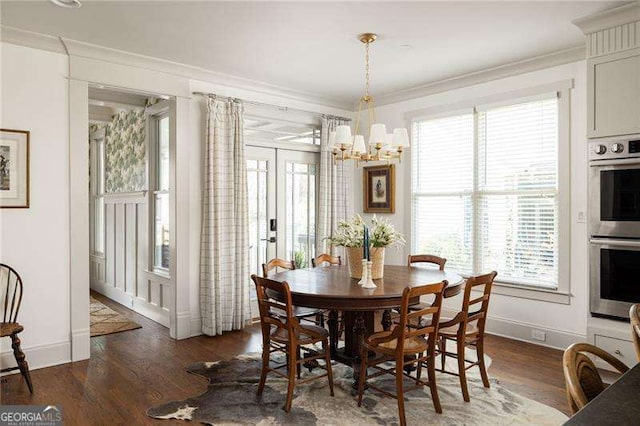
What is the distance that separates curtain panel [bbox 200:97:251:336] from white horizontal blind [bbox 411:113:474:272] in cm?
216

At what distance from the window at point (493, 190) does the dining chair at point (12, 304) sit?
414cm

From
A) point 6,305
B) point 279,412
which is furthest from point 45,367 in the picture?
point 279,412

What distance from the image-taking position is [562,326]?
425 centimetres

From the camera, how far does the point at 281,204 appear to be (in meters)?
5.64

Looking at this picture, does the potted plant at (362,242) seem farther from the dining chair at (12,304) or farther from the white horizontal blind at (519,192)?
the dining chair at (12,304)

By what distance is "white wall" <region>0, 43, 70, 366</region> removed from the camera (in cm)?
364

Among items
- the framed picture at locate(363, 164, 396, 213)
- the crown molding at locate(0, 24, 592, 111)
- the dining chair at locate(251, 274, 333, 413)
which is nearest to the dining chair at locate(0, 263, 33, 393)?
the dining chair at locate(251, 274, 333, 413)

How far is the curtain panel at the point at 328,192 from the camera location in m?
5.84

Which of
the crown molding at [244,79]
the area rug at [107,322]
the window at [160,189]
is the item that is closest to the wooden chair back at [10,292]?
the area rug at [107,322]

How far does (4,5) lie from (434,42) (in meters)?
3.36

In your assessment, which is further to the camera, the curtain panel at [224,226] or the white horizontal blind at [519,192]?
the curtain panel at [224,226]

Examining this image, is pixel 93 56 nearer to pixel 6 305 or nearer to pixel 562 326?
pixel 6 305

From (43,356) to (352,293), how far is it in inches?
111

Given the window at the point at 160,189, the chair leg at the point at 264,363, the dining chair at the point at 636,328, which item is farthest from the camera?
the window at the point at 160,189
